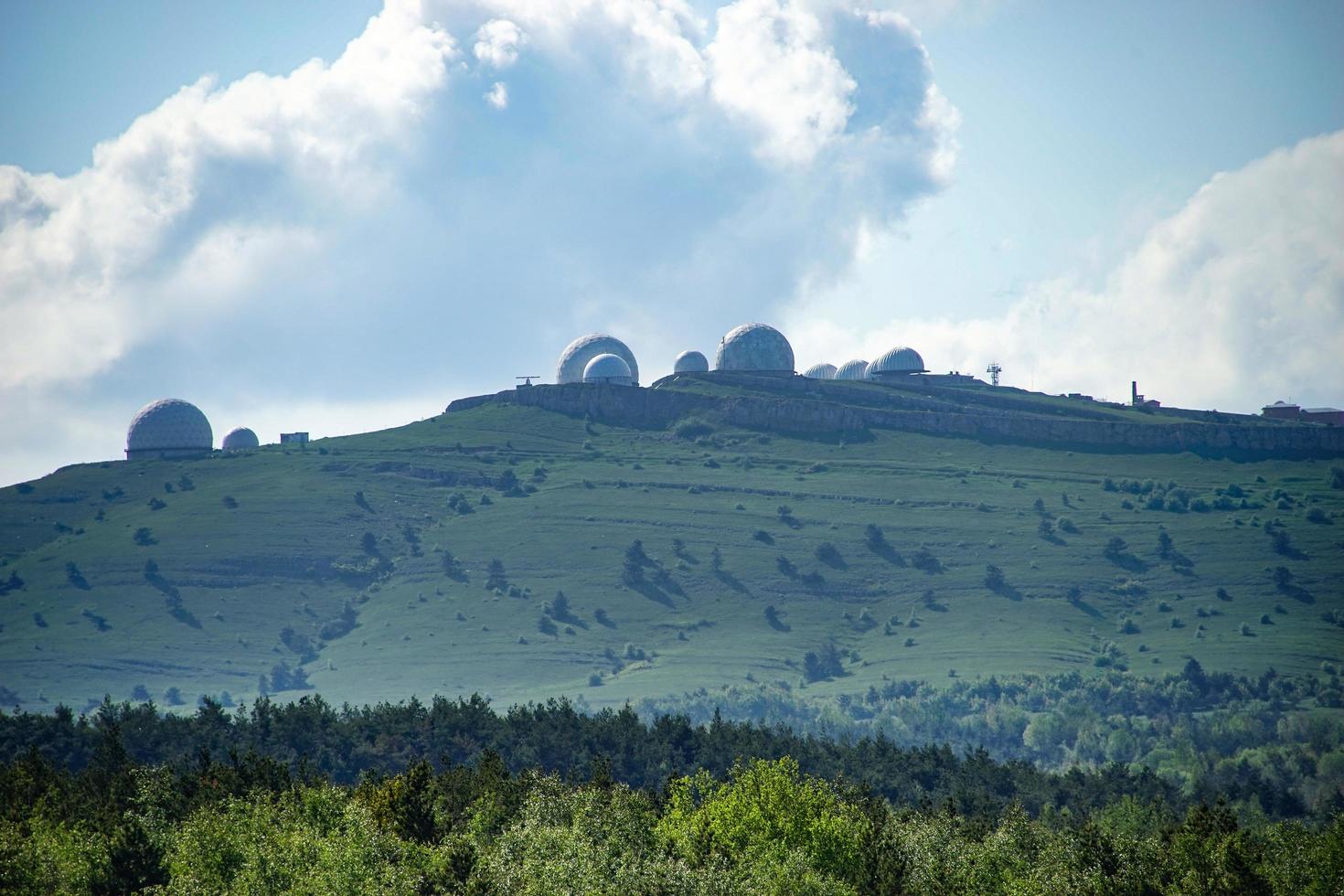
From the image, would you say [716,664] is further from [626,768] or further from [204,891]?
[204,891]

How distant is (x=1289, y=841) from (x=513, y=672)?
408 ft

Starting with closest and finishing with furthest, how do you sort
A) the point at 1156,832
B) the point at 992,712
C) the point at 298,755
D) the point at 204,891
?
the point at 204,891
the point at 1156,832
the point at 298,755
the point at 992,712

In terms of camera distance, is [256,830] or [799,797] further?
[799,797]

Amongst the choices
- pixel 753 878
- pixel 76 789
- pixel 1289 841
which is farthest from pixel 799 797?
pixel 76 789

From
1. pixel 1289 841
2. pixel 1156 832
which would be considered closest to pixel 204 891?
pixel 1289 841

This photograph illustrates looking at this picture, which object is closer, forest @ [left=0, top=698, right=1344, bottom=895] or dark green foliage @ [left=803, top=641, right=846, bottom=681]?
forest @ [left=0, top=698, right=1344, bottom=895]

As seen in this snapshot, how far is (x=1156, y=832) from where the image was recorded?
311 ft

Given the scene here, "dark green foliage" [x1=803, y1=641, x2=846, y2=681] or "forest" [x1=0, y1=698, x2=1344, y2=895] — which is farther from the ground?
"forest" [x1=0, y1=698, x2=1344, y2=895]

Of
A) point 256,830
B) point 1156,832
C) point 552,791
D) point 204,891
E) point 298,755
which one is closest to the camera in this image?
point 204,891

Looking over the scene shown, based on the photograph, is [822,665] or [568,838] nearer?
[568,838]

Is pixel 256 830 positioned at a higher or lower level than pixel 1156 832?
higher

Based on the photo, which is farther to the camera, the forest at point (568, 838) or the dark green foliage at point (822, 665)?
the dark green foliage at point (822, 665)

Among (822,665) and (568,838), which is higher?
(568,838)

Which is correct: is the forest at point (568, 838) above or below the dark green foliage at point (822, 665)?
above
